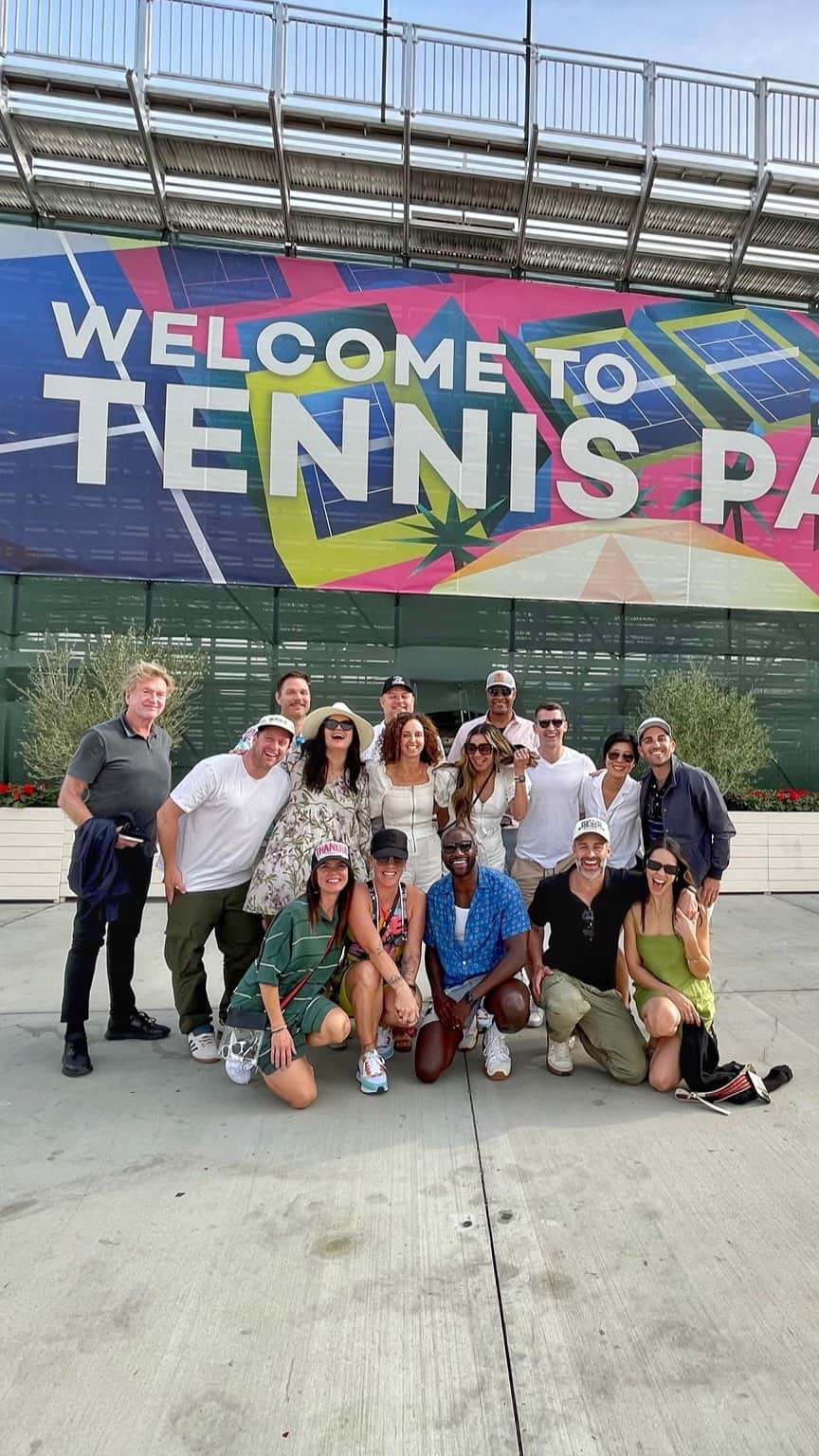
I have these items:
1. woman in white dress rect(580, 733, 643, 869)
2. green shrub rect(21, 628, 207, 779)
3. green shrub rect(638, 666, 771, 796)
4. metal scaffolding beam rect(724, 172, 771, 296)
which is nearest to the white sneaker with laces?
woman in white dress rect(580, 733, 643, 869)

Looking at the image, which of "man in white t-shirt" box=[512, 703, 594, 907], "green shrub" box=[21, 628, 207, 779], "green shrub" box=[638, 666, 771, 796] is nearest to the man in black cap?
"man in white t-shirt" box=[512, 703, 594, 907]

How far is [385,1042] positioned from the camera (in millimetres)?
3445

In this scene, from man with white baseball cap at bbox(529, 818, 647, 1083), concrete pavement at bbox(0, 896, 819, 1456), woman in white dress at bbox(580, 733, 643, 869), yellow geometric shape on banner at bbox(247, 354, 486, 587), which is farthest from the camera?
yellow geometric shape on banner at bbox(247, 354, 486, 587)

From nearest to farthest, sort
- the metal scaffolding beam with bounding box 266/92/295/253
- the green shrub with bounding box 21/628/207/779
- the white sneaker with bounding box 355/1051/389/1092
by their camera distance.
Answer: the white sneaker with bounding box 355/1051/389/1092
the green shrub with bounding box 21/628/207/779
the metal scaffolding beam with bounding box 266/92/295/253

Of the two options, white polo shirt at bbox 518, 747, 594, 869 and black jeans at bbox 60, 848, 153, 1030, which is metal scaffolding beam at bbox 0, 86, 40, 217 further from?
white polo shirt at bbox 518, 747, 594, 869

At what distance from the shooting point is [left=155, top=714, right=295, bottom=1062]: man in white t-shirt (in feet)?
Result: 11.5

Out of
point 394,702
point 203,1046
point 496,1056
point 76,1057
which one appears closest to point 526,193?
point 394,702

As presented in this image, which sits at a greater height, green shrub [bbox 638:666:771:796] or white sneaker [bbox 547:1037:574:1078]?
green shrub [bbox 638:666:771:796]

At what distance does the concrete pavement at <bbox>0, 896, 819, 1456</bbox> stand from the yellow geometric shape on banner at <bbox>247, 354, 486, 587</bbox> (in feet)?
22.5

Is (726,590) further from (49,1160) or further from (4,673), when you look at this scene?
(49,1160)

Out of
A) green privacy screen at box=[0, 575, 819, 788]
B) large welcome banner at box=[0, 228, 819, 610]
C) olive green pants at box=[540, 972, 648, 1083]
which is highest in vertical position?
large welcome banner at box=[0, 228, 819, 610]

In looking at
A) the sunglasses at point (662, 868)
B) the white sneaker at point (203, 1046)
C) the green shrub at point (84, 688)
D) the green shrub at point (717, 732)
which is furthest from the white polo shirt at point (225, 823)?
the green shrub at point (717, 732)

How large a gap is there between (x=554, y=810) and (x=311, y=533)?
6.09 m

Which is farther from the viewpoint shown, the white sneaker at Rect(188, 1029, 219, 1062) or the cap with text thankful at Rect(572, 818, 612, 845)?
the white sneaker at Rect(188, 1029, 219, 1062)
